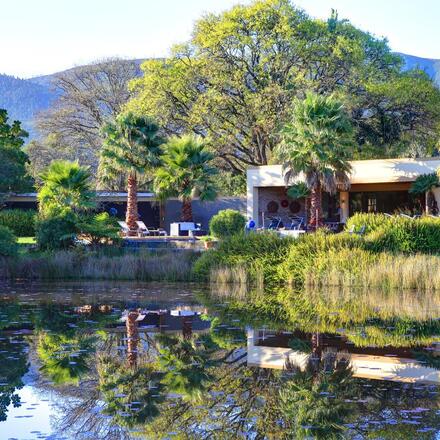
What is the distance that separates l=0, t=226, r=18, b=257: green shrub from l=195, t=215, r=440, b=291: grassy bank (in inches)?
228

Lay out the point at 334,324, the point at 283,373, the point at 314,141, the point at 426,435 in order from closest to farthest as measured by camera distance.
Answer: the point at 426,435, the point at 283,373, the point at 334,324, the point at 314,141

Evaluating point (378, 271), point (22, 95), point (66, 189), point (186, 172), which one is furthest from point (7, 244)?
point (22, 95)

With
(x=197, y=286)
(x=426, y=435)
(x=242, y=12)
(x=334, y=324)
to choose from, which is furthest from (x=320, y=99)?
(x=426, y=435)

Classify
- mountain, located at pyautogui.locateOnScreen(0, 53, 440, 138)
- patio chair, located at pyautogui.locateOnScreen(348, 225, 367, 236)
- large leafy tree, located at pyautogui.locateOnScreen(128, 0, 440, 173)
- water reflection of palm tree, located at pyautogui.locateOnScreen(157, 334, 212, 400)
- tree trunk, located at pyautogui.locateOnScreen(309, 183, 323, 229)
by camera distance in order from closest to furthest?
water reflection of palm tree, located at pyautogui.locateOnScreen(157, 334, 212, 400) → patio chair, located at pyautogui.locateOnScreen(348, 225, 367, 236) → tree trunk, located at pyautogui.locateOnScreen(309, 183, 323, 229) → large leafy tree, located at pyautogui.locateOnScreen(128, 0, 440, 173) → mountain, located at pyautogui.locateOnScreen(0, 53, 440, 138)

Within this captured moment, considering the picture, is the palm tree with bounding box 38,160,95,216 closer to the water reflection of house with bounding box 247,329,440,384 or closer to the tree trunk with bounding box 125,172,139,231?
the tree trunk with bounding box 125,172,139,231

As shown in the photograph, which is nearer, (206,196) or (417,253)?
(417,253)

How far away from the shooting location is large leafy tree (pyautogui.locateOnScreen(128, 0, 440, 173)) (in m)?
45.0

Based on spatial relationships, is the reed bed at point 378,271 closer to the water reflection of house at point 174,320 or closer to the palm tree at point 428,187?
the water reflection of house at point 174,320

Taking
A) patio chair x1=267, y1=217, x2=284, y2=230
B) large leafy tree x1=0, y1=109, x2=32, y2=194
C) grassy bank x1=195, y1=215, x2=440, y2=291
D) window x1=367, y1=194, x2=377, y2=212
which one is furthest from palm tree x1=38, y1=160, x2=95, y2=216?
window x1=367, y1=194, x2=377, y2=212

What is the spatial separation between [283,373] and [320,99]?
25.5m

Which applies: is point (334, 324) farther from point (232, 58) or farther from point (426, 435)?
point (232, 58)

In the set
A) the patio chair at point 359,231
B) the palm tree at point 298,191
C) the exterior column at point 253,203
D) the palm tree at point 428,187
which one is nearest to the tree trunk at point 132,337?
the patio chair at point 359,231

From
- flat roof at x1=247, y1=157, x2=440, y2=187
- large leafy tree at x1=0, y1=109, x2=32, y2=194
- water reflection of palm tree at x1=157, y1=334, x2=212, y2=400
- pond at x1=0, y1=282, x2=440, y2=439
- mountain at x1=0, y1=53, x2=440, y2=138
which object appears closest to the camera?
pond at x1=0, y1=282, x2=440, y2=439

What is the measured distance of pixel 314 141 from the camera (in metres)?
36.2
